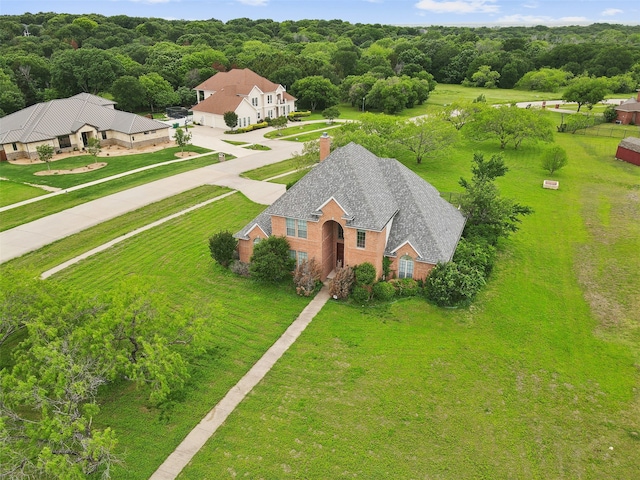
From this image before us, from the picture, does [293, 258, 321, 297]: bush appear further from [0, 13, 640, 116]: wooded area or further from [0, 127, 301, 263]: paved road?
[0, 13, 640, 116]: wooded area

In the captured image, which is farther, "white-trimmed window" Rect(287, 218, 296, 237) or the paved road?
the paved road

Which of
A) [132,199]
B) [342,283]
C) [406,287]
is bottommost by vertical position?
[406,287]

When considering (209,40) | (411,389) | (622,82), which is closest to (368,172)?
(411,389)

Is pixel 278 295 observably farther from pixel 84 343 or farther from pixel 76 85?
pixel 76 85

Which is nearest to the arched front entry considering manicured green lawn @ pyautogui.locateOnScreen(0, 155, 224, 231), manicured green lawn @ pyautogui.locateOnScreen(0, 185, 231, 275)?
manicured green lawn @ pyautogui.locateOnScreen(0, 185, 231, 275)

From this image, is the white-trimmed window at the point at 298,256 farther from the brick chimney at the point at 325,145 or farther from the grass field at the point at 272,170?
the grass field at the point at 272,170

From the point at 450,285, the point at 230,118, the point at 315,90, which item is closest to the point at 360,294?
the point at 450,285

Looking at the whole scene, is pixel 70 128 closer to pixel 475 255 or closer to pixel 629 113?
pixel 475 255
